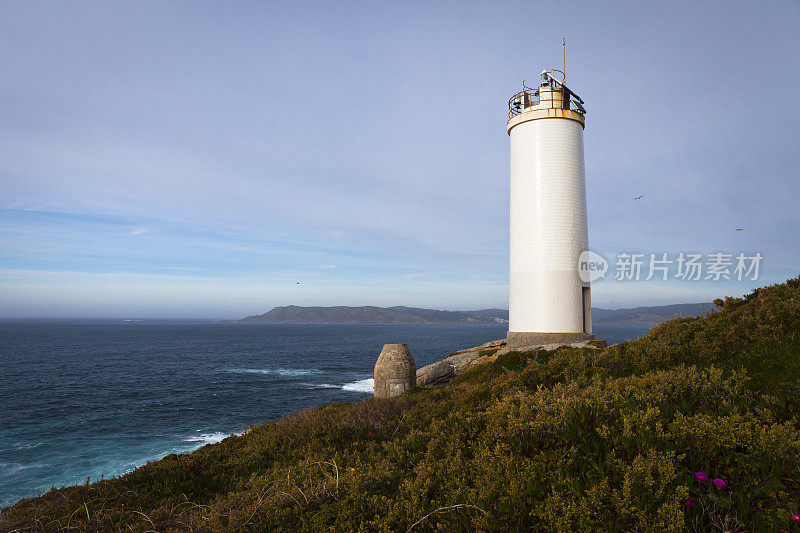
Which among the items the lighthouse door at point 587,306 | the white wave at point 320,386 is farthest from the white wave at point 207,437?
the lighthouse door at point 587,306

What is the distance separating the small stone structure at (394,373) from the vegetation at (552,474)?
26.2ft

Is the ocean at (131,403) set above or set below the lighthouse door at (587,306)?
below

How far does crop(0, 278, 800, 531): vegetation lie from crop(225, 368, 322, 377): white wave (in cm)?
4870

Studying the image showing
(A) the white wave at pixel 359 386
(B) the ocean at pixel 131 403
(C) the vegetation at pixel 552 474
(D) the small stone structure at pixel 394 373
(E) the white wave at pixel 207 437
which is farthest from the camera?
(A) the white wave at pixel 359 386

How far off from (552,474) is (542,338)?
18.5 meters

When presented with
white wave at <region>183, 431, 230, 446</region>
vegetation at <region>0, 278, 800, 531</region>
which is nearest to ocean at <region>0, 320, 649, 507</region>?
white wave at <region>183, 431, 230, 446</region>

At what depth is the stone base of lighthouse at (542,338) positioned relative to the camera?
2217 centimetres

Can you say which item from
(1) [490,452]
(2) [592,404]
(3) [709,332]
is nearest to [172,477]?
(1) [490,452]

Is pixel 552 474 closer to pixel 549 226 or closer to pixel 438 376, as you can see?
pixel 438 376

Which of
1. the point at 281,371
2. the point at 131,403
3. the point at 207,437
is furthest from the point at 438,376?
the point at 281,371

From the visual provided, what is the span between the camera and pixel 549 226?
889 inches

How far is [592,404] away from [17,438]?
127 feet

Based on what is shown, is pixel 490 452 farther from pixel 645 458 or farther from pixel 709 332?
pixel 709 332

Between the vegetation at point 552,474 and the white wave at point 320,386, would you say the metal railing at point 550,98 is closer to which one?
the vegetation at point 552,474
